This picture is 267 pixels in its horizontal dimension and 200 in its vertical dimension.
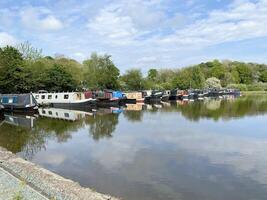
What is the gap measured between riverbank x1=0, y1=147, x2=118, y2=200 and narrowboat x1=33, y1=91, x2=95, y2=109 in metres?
31.0

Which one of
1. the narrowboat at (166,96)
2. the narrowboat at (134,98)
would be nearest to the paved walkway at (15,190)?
the narrowboat at (134,98)

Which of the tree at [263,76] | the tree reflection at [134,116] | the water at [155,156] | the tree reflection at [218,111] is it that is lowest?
the water at [155,156]

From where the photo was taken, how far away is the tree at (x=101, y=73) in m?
60.5

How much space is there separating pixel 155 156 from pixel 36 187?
710cm

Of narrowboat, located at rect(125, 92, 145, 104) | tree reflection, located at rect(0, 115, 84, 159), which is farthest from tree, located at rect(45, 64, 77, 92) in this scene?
tree reflection, located at rect(0, 115, 84, 159)

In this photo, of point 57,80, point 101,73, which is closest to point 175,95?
point 101,73

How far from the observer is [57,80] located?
160 feet

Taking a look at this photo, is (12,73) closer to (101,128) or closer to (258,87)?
(101,128)

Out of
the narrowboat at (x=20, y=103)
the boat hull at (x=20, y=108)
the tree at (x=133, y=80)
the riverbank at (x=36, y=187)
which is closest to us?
the riverbank at (x=36, y=187)

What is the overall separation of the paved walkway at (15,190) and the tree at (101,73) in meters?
51.2

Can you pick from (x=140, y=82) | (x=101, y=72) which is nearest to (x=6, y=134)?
(x=101, y=72)

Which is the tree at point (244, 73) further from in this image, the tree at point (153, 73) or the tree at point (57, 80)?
the tree at point (57, 80)

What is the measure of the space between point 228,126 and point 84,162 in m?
13.4

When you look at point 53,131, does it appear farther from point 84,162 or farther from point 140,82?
point 140,82
